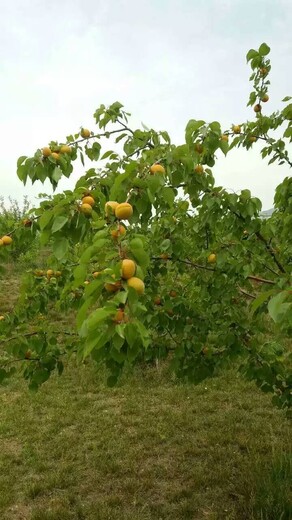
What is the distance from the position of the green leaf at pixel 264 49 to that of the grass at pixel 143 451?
2329mm

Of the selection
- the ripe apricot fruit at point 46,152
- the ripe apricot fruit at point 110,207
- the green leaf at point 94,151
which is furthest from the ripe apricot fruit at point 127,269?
the green leaf at point 94,151

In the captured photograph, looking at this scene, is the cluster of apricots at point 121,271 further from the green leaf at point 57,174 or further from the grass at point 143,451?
the grass at point 143,451

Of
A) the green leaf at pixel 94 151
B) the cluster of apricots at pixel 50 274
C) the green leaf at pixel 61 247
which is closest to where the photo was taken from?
the green leaf at pixel 61 247

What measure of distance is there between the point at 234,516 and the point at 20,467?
206 cm

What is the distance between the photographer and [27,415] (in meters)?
5.12

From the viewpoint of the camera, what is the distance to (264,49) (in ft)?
8.91

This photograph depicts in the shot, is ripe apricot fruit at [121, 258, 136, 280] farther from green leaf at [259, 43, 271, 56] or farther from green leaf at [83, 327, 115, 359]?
green leaf at [259, 43, 271, 56]

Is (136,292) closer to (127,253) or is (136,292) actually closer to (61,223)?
(127,253)

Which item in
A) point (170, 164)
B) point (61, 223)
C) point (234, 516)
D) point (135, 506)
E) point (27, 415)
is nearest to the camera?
point (61, 223)

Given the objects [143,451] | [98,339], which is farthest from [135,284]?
[143,451]

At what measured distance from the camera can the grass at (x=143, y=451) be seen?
3285mm

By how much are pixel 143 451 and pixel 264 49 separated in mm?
3680

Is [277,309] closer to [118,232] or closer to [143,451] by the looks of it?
[118,232]

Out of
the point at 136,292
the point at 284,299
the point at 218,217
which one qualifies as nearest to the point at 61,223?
the point at 136,292
